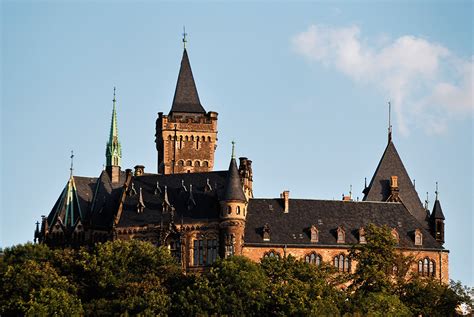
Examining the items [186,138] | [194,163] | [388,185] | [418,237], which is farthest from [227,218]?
[186,138]

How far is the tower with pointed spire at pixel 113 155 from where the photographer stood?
6560 inches

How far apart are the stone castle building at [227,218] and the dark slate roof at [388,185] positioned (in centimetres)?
10

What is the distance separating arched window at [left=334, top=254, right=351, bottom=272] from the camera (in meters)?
158

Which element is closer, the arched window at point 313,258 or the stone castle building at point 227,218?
the stone castle building at point 227,218

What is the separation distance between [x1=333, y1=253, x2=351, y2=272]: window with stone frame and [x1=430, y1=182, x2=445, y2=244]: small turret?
33.8ft

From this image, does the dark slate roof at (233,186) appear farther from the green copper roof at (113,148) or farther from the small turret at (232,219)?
the green copper roof at (113,148)

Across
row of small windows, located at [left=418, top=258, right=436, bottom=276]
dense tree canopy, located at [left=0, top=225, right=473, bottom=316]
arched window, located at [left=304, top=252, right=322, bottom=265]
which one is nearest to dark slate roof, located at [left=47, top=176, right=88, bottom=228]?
dense tree canopy, located at [left=0, top=225, right=473, bottom=316]

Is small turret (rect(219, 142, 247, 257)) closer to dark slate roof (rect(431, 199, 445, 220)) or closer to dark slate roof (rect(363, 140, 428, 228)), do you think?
dark slate roof (rect(363, 140, 428, 228))

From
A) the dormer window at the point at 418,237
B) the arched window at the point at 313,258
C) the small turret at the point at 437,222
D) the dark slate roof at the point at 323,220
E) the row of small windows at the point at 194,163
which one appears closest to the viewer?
the arched window at the point at 313,258

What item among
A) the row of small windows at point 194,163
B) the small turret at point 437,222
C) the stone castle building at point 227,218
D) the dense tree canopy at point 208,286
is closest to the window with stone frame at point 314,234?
the stone castle building at point 227,218

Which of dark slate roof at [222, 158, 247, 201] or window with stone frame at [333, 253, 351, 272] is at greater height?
dark slate roof at [222, 158, 247, 201]

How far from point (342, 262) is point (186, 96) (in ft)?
106

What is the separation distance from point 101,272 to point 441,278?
112 ft

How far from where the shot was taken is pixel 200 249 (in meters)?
154
